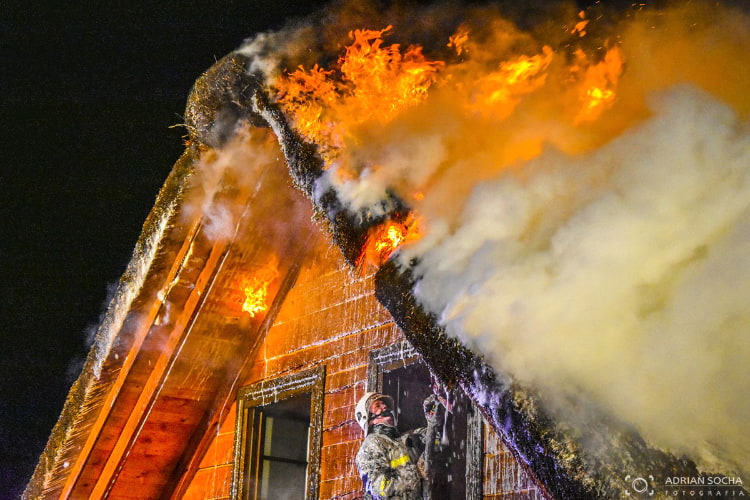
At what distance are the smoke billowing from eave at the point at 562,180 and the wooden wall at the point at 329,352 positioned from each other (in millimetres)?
1491

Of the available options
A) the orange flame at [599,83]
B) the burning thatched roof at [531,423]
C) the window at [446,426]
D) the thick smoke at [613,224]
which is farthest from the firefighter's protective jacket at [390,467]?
the orange flame at [599,83]

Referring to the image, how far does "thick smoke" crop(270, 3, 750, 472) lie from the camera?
262cm

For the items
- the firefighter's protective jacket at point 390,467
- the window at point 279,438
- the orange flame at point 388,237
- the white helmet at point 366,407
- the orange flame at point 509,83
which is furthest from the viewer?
the window at point 279,438

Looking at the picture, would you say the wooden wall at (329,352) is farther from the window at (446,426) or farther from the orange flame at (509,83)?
the orange flame at (509,83)

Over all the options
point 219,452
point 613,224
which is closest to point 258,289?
point 219,452

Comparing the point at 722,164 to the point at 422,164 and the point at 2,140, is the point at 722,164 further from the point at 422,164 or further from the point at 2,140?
the point at 2,140

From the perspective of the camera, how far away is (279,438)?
7.64m

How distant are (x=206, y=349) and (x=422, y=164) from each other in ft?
10.5

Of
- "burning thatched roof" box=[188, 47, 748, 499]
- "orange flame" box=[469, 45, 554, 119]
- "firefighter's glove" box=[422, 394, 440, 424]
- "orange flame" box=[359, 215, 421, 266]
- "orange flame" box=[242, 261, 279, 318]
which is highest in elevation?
"orange flame" box=[469, 45, 554, 119]

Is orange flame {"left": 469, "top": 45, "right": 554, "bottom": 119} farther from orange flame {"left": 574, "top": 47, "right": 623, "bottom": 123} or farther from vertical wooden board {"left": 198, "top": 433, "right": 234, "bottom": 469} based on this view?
vertical wooden board {"left": 198, "top": 433, "right": 234, "bottom": 469}

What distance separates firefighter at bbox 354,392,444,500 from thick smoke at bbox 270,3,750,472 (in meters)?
1.70

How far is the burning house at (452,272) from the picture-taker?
2643 millimetres

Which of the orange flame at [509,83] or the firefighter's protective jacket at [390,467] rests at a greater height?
the orange flame at [509,83]

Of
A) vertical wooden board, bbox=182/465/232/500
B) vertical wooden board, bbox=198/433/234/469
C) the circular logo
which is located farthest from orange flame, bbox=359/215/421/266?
vertical wooden board, bbox=182/465/232/500
